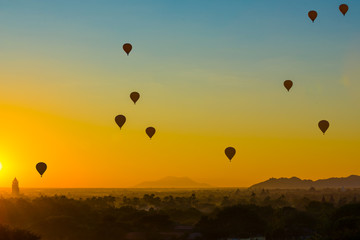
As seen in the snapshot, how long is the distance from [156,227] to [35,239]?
33.0 metres

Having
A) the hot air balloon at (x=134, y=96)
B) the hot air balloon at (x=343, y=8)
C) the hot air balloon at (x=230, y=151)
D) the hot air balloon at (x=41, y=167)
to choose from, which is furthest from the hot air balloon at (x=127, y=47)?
the hot air balloon at (x=41, y=167)

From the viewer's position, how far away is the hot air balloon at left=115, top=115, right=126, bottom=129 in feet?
265

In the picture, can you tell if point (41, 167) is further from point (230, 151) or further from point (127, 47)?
point (127, 47)

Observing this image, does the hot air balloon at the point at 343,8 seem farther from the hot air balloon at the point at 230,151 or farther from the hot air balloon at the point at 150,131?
the hot air balloon at the point at 150,131

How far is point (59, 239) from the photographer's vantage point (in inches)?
2660

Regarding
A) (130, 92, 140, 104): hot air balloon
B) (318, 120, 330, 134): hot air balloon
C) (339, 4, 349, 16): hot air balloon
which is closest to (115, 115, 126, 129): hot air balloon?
(130, 92, 140, 104): hot air balloon

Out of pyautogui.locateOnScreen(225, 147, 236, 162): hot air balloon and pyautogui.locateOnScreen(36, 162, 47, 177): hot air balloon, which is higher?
pyautogui.locateOnScreen(36, 162, 47, 177): hot air balloon

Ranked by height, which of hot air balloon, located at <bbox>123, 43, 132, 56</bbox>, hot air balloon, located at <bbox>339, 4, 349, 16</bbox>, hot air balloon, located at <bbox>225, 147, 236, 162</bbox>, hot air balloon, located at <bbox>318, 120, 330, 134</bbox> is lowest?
hot air balloon, located at <bbox>225, 147, 236, 162</bbox>

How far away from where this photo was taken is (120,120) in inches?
3209

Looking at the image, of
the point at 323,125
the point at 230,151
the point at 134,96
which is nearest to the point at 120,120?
the point at 134,96

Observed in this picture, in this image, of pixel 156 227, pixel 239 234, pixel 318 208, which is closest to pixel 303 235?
pixel 239 234

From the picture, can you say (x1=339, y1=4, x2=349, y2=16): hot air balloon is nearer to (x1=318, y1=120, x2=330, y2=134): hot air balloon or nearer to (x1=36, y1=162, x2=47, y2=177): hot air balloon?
(x1=318, y1=120, x2=330, y2=134): hot air balloon

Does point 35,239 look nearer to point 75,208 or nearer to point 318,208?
point 75,208

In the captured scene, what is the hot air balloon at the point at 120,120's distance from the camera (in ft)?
265
